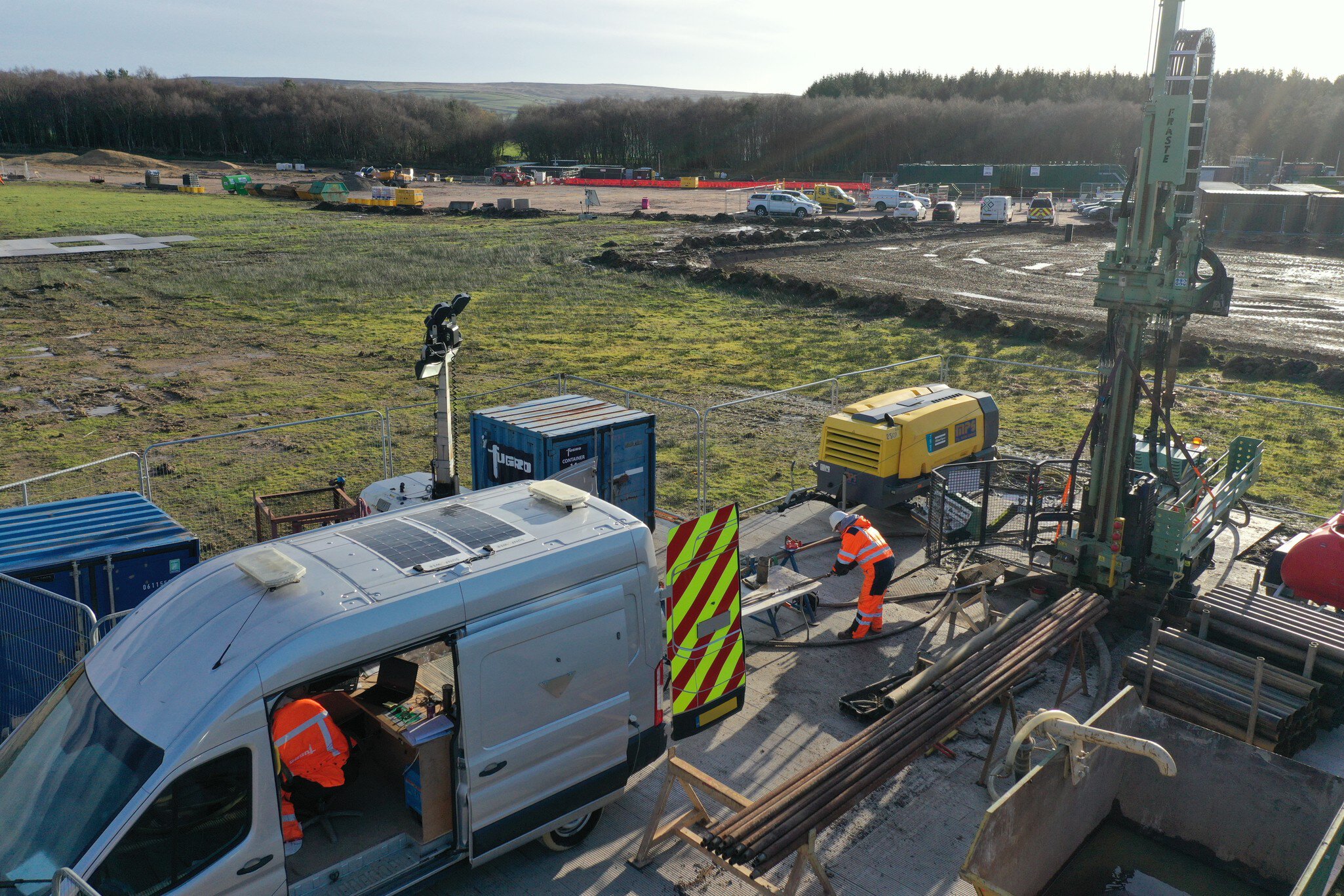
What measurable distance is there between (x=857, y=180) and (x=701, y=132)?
29.3 m

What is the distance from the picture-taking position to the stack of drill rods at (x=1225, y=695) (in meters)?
8.02

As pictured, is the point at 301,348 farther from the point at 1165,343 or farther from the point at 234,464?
→ the point at 1165,343

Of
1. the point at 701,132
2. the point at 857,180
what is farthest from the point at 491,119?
the point at 857,180

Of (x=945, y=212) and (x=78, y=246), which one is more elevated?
(x=945, y=212)

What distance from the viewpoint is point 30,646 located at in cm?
802

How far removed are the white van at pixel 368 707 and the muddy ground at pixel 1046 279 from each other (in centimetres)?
2430

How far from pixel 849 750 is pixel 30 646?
6.63 metres

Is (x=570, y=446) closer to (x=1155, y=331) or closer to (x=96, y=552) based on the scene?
(x=96, y=552)

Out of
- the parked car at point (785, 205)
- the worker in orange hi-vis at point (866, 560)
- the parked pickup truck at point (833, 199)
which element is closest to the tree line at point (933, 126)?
the parked pickup truck at point (833, 199)

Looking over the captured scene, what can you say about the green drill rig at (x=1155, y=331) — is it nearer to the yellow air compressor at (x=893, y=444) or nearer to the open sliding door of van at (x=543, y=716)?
the yellow air compressor at (x=893, y=444)

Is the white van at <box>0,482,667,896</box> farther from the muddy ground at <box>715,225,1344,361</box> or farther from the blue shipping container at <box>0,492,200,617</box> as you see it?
the muddy ground at <box>715,225,1344,361</box>

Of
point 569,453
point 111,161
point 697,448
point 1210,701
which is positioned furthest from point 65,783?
point 111,161

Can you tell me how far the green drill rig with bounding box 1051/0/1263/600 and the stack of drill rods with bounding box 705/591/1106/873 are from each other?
1.66 metres

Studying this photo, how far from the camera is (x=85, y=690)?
18.8 feet
